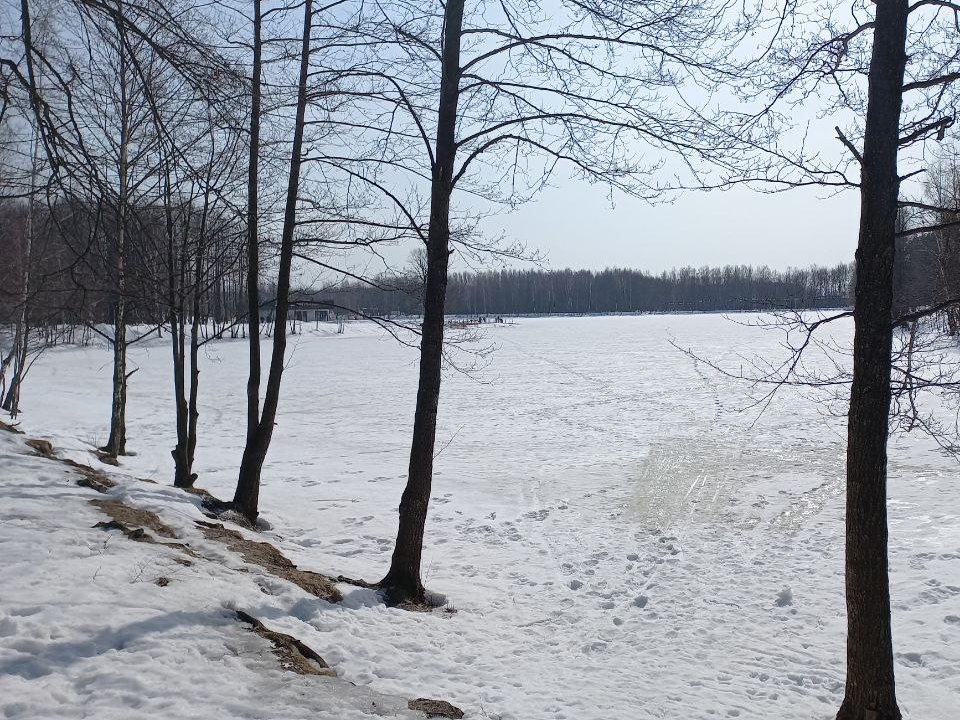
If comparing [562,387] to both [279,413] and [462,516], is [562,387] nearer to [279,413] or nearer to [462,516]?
[279,413]

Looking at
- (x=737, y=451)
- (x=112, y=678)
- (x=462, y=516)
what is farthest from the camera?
(x=737, y=451)

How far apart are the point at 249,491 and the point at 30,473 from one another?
283cm

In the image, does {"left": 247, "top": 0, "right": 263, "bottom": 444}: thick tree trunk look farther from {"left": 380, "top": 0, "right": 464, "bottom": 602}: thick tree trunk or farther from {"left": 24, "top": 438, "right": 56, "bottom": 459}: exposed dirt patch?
{"left": 380, "top": 0, "right": 464, "bottom": 602}: thick tree trunk

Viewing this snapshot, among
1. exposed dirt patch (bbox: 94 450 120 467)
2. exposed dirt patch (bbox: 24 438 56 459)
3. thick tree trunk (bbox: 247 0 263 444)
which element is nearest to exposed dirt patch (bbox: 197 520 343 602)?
thick tree trunk (bbox: 247 0 263 444)

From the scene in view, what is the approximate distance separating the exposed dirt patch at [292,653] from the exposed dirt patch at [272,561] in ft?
4.24

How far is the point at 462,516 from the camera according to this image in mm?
10945

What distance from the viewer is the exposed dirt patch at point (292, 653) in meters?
4.44

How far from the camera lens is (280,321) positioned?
9.55 m

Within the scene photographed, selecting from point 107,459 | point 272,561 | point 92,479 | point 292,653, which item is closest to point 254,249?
point 92,479

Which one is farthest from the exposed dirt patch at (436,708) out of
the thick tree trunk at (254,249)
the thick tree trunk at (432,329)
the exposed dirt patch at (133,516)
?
the thick tree trunk at (254,249)

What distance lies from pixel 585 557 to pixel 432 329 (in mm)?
3911

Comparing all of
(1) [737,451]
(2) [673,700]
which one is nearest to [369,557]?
(2) [673,700]

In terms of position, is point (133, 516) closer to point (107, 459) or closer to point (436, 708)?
point (436, 708)

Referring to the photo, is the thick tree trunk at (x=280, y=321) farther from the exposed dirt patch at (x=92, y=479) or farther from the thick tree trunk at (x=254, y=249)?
the exposed dirt patch at (x=92, y=479)
